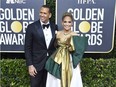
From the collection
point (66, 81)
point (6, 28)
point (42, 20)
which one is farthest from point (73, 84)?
point (6, 28)

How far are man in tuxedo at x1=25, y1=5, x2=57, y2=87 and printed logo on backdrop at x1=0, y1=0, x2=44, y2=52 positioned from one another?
76 cm

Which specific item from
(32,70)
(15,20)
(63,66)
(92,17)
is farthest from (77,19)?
(32,70)

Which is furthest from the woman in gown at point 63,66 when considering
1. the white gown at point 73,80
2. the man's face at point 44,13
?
the man's face at point 44,13

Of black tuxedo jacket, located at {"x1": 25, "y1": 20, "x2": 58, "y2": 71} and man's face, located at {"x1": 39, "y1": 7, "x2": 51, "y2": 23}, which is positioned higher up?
man's face, located at {"x1": 39, "y1": 7, "x2": 51, "y2": 23}

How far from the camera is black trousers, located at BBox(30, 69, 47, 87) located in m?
4.34

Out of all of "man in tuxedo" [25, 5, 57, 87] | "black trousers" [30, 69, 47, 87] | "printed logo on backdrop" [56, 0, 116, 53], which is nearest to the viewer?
"man in tuxedo" [25, 5, 57, 87]

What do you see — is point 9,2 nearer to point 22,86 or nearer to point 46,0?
point 46,0

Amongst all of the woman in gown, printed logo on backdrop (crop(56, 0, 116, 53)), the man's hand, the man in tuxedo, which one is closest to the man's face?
the man in tuxedo

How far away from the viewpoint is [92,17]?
4.95 m

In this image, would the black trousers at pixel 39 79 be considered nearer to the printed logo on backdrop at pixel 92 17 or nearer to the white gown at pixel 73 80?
the white gown at pixel 73 80

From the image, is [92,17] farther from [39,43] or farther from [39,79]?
[39,79]

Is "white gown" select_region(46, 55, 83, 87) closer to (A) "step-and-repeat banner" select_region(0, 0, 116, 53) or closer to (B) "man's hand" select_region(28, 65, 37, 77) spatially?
(B) "man's hand" select_region(28, 65, 37, 77)

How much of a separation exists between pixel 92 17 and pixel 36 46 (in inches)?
48.1

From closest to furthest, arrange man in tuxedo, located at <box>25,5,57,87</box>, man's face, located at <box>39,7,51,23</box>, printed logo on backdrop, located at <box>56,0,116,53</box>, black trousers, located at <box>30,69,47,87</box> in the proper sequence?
man's face, located at <box>39,7,51,23</box> → man in tuxedo, located at <box>25,5,57,87</box> → black trousers, located at <box>30,69,47,87</box> → printed logo on backdrop, located at <box>56,0,116,53</box>
